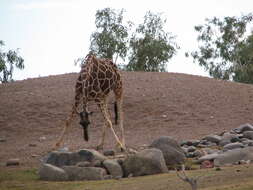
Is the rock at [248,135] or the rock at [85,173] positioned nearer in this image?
the rock at [85,173]

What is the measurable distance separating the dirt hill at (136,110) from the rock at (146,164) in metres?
3.53

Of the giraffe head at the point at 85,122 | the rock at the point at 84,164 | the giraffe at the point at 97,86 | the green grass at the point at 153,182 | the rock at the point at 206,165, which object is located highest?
the giraffe at the point at 97,86

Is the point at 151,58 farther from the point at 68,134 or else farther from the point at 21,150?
the point at 21,150

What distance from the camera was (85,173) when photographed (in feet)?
41.6

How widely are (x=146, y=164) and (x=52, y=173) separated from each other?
1.70 metres

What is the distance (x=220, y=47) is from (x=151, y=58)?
886 cm

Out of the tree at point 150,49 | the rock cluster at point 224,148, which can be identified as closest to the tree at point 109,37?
the tree at point 150,49

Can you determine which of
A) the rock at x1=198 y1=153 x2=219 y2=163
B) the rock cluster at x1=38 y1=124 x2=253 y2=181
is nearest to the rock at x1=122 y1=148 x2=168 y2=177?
the rock cluster at x1=38 y1=124 x2=253 y2=181

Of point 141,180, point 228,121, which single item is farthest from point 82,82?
point 228,121

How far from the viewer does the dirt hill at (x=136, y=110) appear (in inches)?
730

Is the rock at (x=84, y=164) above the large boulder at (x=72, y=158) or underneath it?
underneath

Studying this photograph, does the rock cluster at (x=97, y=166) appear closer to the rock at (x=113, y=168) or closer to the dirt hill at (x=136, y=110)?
the rock at (x=113, y=168)

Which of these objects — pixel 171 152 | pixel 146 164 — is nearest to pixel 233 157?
pixel 171 152

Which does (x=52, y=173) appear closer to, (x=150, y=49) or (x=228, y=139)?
(x=228, y=139)
